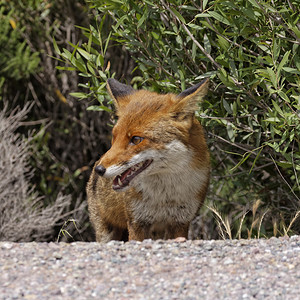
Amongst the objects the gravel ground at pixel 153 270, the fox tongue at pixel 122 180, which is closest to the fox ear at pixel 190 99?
the fox tongue at pixel 122 180

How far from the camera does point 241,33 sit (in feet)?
16.0

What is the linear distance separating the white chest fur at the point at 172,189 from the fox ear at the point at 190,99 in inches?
11.7

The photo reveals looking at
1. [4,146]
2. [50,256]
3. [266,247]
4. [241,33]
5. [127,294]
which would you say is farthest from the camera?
[4,146]

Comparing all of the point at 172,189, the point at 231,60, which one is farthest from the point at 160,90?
the point at 172,189

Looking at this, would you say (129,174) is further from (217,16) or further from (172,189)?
(217,16)

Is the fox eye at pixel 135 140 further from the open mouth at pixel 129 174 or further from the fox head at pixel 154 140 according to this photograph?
the open mouth at pixel 129 174

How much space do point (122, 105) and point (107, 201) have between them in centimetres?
99

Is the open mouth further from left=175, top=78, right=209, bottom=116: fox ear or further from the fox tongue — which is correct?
left=175, top=78, right=209, bottom=116: fox ear

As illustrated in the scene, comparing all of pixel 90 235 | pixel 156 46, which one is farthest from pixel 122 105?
pixel 90 235

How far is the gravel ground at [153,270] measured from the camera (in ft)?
10.1

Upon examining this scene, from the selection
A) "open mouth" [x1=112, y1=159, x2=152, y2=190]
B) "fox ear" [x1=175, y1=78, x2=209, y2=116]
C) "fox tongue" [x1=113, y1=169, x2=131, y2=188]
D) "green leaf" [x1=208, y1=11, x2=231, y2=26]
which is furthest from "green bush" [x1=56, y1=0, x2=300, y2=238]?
"fox tongue" [x1=113, y1=169, x2=131, y2=188]

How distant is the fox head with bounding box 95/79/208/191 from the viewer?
4488 mm

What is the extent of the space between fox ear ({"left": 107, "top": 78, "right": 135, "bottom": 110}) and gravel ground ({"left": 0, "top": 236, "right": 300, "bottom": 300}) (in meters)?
1.54

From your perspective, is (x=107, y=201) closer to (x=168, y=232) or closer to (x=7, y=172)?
(x=168, y=232)
